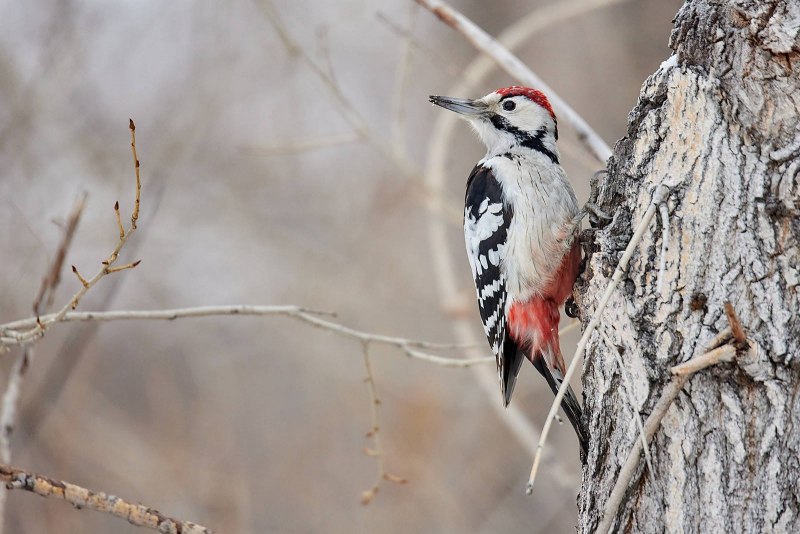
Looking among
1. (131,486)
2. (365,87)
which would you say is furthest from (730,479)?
(365,87)

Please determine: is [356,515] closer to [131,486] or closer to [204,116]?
[131,486]

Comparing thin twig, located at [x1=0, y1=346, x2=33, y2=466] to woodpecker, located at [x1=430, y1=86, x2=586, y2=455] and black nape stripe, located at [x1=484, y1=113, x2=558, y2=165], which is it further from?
black nape stripe, located at [x1=484, y1=113, x2=558, y2=165]

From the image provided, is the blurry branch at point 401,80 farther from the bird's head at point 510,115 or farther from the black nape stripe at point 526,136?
the black nape stripe at point 526,136

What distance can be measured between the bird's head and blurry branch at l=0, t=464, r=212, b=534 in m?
2.01

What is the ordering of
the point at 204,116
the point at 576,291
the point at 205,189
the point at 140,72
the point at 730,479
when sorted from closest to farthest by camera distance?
the point at 730,479 → the point at 576,291 → the point at 204,116 → the point at 140,72 → the point at 205,189

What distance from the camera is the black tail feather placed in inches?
92.0

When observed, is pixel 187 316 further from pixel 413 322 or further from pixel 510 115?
pixel 413 322

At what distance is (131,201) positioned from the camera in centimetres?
589

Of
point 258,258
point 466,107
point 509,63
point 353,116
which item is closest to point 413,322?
point 258,258

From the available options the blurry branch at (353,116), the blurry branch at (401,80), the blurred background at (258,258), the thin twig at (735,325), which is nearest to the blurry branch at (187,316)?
the thin twig at (735,325)

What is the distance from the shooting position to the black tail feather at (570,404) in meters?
2.34

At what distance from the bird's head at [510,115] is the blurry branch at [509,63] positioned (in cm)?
38

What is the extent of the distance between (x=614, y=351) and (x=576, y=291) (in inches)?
24.7

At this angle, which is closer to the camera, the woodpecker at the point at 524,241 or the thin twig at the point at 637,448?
the thin twig at the point at 637,448
